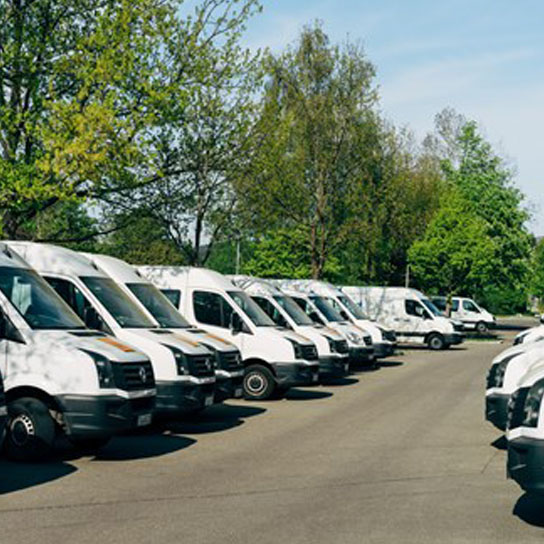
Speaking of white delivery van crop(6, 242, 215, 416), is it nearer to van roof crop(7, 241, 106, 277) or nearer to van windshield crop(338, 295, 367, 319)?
van roof crop(7, 241, 106, 277)

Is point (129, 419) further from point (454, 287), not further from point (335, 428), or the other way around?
point (454, 287)

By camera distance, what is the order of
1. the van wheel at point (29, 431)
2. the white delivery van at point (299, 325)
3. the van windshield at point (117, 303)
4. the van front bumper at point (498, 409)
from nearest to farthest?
the van wheel at point (29, 431)
the van front bumper at point (498, 409)
the van windshield at point (117, 303)
the white delivery van at point (299, 325)

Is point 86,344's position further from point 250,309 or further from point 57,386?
point 250,309

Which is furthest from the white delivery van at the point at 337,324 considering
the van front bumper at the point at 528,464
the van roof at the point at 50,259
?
the van front bumper at the point at 528,464

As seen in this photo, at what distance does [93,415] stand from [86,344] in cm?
81

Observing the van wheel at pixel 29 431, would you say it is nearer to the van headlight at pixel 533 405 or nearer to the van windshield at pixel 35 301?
the van windshield at pixel 35 301

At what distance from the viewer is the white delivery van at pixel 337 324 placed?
25297 mm

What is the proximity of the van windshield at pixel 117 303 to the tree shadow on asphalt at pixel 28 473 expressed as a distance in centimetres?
304

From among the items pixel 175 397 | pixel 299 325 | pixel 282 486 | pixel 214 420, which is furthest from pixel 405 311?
pixel 282 486

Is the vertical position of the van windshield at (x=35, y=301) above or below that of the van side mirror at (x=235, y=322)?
above

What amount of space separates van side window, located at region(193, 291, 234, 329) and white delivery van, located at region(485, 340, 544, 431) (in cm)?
698

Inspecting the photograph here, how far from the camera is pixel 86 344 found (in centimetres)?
1090

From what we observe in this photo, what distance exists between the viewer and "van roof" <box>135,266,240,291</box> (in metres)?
18.5

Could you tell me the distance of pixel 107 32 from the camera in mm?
19984
